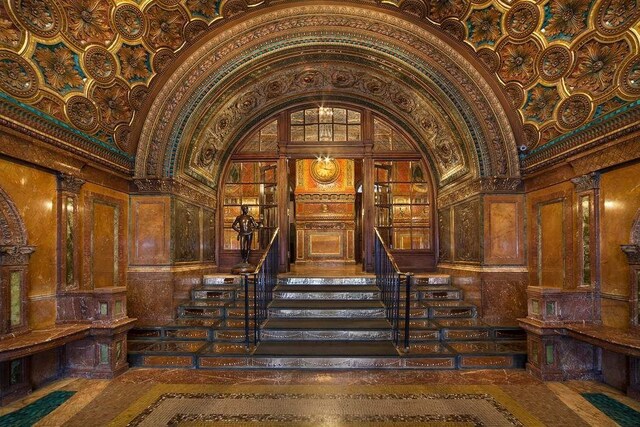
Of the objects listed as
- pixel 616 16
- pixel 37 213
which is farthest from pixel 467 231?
pixel 37 213

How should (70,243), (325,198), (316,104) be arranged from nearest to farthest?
(70,243), (316,104), (325,198)

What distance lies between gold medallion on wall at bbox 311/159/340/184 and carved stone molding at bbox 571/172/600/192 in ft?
23.7

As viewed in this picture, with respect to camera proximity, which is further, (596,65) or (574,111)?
(574,111)

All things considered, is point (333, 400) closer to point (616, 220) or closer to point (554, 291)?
point (554, 291)

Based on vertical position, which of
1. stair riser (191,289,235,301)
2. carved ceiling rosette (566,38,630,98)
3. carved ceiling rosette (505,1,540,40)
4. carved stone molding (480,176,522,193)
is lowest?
stair riser (191,289,235,301)

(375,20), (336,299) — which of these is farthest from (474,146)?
(336,299)

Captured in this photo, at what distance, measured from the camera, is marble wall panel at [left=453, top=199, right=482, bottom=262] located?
20.4ft

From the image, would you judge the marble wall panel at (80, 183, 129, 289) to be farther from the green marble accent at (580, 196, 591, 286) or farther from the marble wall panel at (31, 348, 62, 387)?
the green marble accent at (580, 196, 591, 286)

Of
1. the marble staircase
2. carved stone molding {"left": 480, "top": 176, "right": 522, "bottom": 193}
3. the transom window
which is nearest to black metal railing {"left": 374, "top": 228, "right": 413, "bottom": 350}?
the marble staircase

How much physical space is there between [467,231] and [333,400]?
12.7 feet

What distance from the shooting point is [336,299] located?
601 cm

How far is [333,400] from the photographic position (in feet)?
12.5

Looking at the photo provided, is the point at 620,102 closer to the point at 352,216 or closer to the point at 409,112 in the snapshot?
the point at 409,112

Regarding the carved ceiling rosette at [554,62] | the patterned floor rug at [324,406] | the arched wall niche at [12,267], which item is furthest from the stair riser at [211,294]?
the carved ceiling rosette at [554,62]
